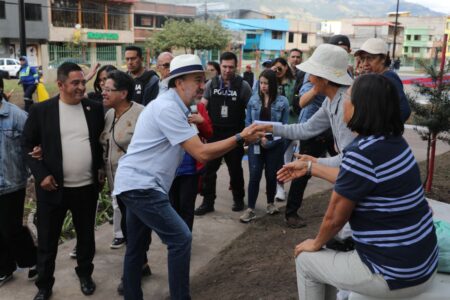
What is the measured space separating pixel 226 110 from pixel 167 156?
269cm

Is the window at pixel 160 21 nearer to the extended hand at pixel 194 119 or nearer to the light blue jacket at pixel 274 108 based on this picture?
the light blue jacket at pixel 274 108

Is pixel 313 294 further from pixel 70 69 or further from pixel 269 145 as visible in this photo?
pixel 269 145

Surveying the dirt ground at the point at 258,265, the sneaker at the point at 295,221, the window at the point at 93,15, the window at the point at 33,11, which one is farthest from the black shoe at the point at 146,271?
the window at the point at 93,15

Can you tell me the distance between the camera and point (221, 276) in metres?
4.09

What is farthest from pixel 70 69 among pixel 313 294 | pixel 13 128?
pixel 313 294

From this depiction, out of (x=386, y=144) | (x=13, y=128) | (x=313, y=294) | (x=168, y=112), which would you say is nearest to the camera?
(x=386, y=144)

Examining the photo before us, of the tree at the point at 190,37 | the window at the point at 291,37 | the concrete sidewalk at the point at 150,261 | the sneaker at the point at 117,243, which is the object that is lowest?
the concrete sidewalk at the point at 150,261

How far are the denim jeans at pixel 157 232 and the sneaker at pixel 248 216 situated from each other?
7.39 ft

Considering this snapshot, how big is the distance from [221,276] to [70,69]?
218 cm

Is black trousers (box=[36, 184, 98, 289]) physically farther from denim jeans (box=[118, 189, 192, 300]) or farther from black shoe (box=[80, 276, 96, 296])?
denim jeans (box=[118, 189, 192, 300])

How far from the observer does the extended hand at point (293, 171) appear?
2851 millimetres

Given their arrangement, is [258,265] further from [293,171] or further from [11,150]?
[11,150]

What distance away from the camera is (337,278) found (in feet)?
7.97

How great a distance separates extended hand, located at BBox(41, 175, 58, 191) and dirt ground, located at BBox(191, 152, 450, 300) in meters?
1.44
